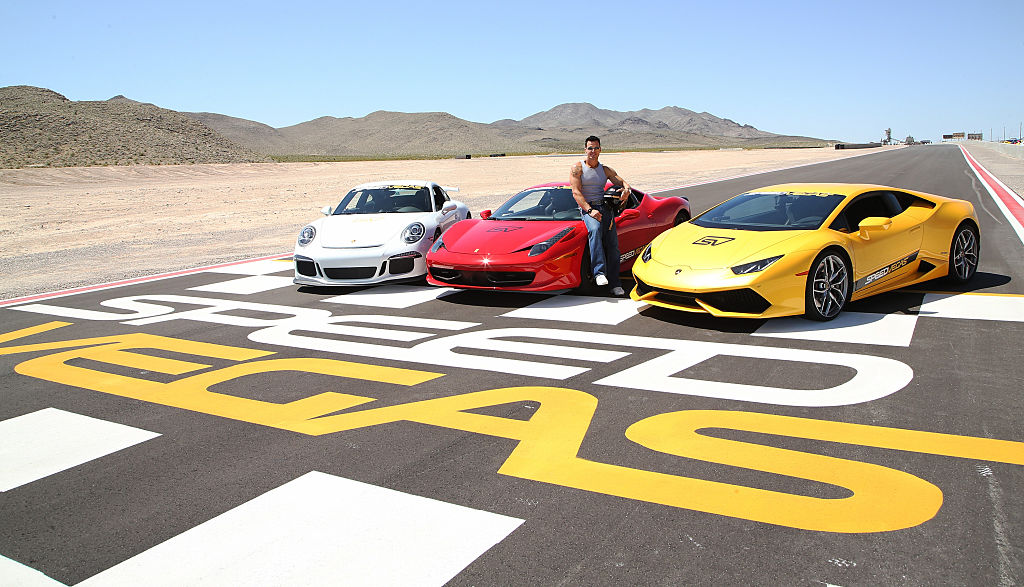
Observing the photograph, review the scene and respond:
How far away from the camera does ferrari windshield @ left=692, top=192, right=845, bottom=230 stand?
6.87 metres

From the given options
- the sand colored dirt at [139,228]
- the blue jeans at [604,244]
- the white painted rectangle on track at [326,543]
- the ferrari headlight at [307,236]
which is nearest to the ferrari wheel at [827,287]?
the blue jeans at [604,244]

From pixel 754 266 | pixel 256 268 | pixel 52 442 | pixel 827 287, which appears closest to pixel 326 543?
pixel 52 442

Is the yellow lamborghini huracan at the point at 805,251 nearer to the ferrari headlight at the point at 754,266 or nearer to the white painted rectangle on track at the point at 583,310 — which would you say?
the ferrari headlight at the point at 754,266

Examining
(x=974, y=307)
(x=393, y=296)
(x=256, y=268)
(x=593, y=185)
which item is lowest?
(x=974, y=307)

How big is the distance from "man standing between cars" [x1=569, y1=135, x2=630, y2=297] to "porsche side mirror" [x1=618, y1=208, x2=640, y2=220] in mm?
784

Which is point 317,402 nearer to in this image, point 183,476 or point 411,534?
point 183,476

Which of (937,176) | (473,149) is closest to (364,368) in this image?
(937,176)

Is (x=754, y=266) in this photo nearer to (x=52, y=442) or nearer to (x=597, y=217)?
(x=597, y=217)

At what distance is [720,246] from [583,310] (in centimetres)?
156

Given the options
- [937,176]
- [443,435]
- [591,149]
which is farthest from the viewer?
[937,176]

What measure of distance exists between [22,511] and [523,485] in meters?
2.41

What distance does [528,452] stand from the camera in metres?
4.02

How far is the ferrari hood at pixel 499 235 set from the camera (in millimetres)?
7961

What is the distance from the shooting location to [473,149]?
184 meters
